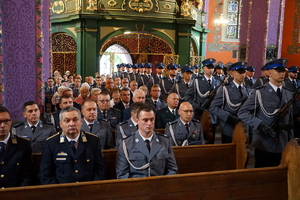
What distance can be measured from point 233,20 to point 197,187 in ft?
72.1

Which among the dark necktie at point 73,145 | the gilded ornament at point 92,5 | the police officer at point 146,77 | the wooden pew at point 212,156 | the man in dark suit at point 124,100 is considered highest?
the gilded ornament at point 92,5

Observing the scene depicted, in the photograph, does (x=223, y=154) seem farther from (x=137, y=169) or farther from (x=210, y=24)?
(x=210, y=24)

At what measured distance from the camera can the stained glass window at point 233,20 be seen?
22688mm

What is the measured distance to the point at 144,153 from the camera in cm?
300

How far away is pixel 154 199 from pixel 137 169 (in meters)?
0.48

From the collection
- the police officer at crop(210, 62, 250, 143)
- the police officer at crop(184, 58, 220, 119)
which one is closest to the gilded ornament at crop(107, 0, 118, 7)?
the police officer at crop(184, 58, 220, 119)

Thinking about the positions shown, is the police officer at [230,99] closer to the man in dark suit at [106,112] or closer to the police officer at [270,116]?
the police officer at [270,116]

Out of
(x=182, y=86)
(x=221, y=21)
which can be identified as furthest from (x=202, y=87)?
(x=221, y=21)

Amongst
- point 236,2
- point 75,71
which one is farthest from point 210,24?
point 75,71

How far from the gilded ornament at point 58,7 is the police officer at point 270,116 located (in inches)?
519

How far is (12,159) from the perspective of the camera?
2969 mm

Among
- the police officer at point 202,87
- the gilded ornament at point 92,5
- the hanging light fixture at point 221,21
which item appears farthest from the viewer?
the hanging light fixture at point 221,21

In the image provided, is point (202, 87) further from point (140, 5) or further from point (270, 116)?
point (140, 5)

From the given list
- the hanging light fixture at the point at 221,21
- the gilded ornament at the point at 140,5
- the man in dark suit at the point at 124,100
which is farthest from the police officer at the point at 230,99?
the hanging light fixture at the point at 221,21
